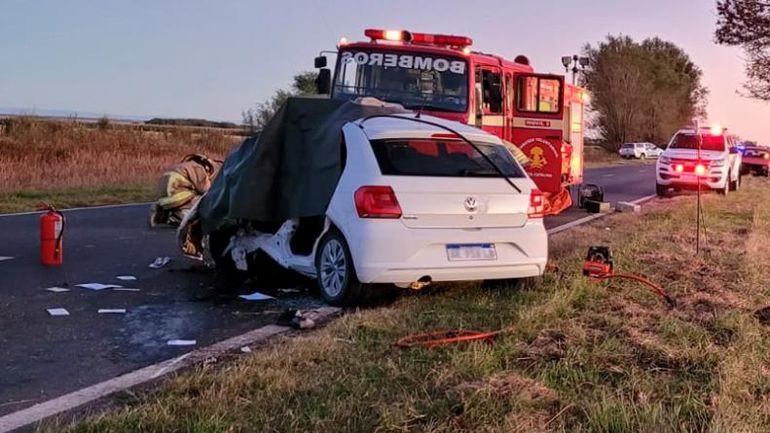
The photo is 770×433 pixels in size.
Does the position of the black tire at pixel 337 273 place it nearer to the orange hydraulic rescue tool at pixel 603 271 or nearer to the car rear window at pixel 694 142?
the orange hydraulic rescue tool at pixel 603 271

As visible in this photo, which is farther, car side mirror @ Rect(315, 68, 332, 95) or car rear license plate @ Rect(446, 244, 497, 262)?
car side mirror @ Rect(315, 68, 332, 95)

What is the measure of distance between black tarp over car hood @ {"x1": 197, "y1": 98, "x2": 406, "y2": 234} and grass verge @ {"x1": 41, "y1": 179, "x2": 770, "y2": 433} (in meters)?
1.53

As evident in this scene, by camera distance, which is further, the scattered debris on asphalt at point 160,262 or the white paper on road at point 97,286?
the scattered debris on asphalt at point 160,262

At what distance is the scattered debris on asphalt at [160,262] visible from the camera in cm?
981

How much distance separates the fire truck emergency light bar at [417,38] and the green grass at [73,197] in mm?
7885

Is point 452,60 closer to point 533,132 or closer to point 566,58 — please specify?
point 533,132

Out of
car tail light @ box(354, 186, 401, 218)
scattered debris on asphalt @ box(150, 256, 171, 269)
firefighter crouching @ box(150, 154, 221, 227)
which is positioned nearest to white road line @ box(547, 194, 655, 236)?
firefighter crouching @ box(150, 154, 221, 227)

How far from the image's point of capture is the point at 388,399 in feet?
15.1

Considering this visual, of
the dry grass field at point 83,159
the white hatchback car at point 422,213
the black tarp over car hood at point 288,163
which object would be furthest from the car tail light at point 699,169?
the dry grass field at point 83,159

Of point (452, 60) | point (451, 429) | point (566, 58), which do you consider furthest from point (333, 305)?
point (566, 58)

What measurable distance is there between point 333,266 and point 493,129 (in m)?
6.08

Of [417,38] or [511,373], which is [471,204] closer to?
[511,373]

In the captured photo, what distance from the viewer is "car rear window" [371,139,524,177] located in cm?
735

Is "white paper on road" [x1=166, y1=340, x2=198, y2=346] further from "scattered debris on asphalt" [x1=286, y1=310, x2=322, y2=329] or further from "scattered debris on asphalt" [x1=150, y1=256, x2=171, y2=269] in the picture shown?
"scattered debris on asphalt" [x1=150, y1=256, x2=171, y2=269]
